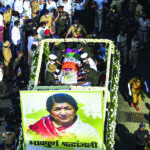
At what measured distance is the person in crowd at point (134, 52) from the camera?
18.3m

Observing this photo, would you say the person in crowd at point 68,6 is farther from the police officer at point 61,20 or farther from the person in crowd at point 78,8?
the police officer at point 61,20

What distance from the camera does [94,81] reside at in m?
16.1

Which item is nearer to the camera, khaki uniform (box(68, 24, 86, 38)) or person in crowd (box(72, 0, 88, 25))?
khaki uniform (box(68, 24, 86, 38))

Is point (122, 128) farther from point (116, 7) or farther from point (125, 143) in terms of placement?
point (116, 7)

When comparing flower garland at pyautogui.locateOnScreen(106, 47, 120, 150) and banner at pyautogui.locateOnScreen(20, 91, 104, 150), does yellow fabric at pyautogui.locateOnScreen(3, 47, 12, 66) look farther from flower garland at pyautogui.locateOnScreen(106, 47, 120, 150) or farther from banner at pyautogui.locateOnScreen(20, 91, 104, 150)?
banner at pyautogui.locateOnScreen(20, 91, 104, 150)

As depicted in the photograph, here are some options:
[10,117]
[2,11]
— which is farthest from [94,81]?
[2,11]

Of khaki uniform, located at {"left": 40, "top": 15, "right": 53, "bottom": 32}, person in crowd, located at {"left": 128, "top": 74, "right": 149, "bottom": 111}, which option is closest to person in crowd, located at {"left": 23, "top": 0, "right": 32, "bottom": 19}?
khaki uniform, located at {"left": 40, "top": 15, "right": 53, "bottom": 32}

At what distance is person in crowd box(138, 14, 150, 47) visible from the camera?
63.2 feet

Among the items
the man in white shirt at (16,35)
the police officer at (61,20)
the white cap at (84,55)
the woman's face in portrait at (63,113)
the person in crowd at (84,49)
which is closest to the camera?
the woman's face in portrait at (63,113)

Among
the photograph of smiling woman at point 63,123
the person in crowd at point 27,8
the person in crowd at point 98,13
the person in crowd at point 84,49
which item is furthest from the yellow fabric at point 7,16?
the photograph of smiling woman at point 63,123

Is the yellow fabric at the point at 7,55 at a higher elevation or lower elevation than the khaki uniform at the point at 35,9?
lower

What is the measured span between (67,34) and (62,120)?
6.30m

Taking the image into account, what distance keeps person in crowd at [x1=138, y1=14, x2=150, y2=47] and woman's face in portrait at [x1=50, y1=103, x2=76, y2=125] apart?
731cm

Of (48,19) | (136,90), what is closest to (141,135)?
(136,90)
